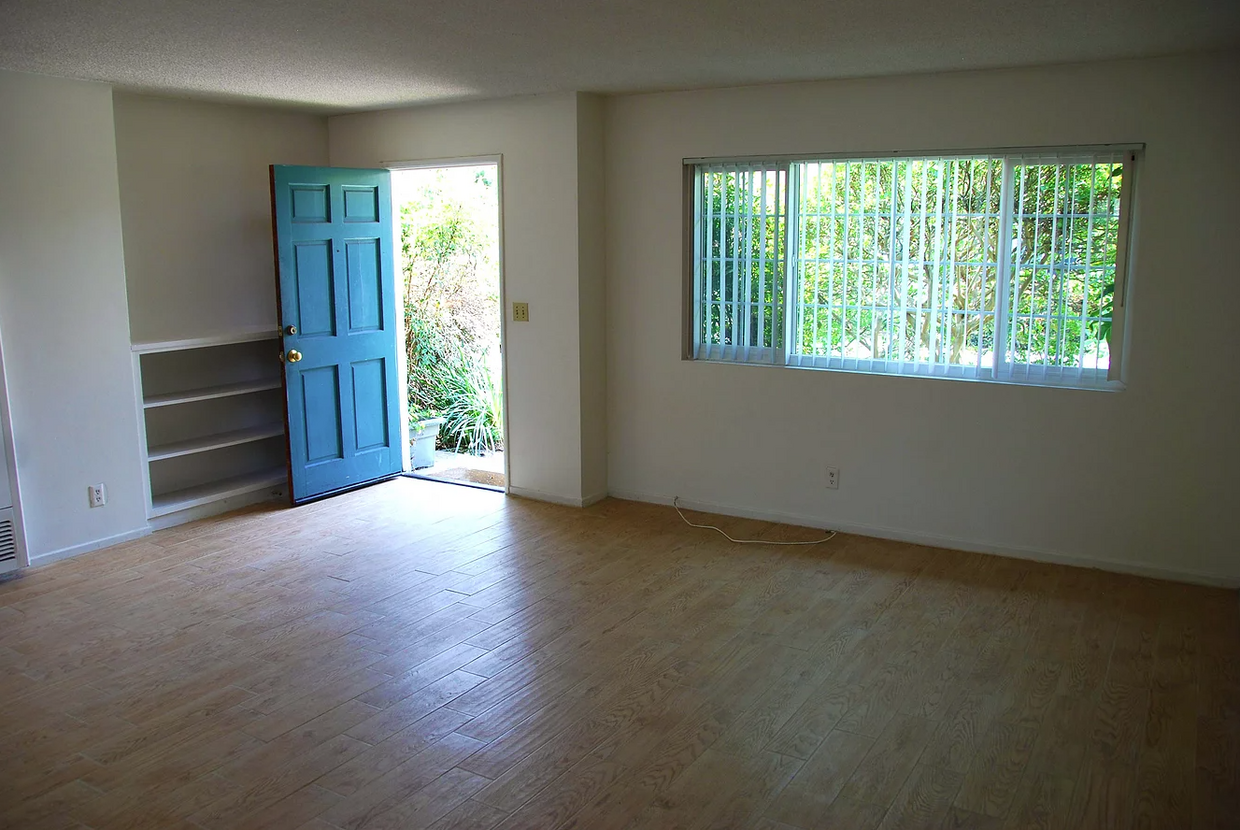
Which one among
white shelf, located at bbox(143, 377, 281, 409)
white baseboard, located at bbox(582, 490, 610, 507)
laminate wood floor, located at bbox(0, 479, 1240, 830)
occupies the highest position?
white shelf, located at bbox(143, 377, 281, 409)

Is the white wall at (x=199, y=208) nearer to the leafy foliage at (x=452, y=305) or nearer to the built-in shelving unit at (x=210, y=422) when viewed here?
the built-in shelving unit at (x=210, y=422)

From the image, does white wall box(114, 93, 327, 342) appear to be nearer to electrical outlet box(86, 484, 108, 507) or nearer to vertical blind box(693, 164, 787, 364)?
electrical outlet box(86, 484, 108, 507)

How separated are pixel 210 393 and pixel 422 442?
5.22 ft

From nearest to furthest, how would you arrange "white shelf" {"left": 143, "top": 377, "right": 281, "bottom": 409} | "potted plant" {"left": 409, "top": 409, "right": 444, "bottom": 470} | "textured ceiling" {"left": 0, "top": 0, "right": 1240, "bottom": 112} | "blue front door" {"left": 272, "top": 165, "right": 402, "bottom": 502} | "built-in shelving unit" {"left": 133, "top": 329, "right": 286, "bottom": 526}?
"textured ceiling" {"left": 0, "top": 0, "right": 1240, "bottom": 112} → "white shelf" {"left": 143, "top": 377, "right": 281, "bottom": 409} → "built-in shelving unit" {"left": 133, "top": 329, "right": 286, "bottom": 526} → "blue front door" {"left": 272, "top": 165, "right": 402, "bottom": 502} → "potted plant" {"left": 409, "top": 409, "right": 444, "bottom": 470}

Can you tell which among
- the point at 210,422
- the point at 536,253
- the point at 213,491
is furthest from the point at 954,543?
the point at 210,422

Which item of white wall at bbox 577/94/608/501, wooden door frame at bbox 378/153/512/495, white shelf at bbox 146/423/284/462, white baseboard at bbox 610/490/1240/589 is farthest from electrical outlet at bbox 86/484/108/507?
white baseboard at bbox 610/490/1240/589

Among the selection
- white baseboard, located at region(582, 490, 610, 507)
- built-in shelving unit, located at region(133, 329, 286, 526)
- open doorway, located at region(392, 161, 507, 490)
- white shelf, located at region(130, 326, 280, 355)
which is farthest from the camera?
open doorway, located at region(392, 161, 507, 490)

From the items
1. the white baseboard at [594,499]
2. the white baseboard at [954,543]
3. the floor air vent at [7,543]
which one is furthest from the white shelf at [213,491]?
the white baseboard at [954,543]

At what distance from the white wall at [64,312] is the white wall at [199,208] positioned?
1.41 ft

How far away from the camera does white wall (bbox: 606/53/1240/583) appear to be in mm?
4277

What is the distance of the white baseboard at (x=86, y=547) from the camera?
4.80 m

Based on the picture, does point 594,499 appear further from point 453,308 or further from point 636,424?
point 453,308

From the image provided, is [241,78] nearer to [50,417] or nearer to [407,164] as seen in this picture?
[407,164]

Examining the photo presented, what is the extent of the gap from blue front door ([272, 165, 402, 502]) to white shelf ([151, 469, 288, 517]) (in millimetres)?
269
